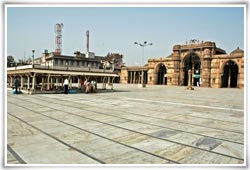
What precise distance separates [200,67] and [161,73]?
11634mm

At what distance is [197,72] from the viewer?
2020 inches

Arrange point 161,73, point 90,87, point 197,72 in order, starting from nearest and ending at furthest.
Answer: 1. point 90,87
2. point 197,72
3. point 161,73

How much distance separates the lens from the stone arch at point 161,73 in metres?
57.5

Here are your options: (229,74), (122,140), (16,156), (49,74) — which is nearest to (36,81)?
(49,74)

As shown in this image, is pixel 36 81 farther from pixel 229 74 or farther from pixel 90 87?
pixel 229 74

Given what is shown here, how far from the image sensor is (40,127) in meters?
6.43

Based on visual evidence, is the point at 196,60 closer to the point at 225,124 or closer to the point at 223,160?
the point at 225,124

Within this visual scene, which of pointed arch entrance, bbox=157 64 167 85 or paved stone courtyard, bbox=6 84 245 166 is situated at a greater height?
pointed arch entrance, bbox=157 64 167 85

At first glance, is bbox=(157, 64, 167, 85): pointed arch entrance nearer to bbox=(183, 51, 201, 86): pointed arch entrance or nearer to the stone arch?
the stone arch

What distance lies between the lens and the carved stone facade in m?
45.4

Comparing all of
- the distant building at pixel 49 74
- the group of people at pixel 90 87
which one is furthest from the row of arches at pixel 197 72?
the group of people at pixel 90 87

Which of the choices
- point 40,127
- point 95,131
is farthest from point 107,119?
point 40,127

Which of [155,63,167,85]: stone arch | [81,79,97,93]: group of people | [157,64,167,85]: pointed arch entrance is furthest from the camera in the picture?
[157,64,167,85]: pointed arch entrance

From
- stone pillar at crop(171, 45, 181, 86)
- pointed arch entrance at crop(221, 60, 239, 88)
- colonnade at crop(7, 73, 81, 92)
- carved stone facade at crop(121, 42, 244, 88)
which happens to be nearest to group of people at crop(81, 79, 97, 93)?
colonnade at crop(7, 73, 81, 92)
